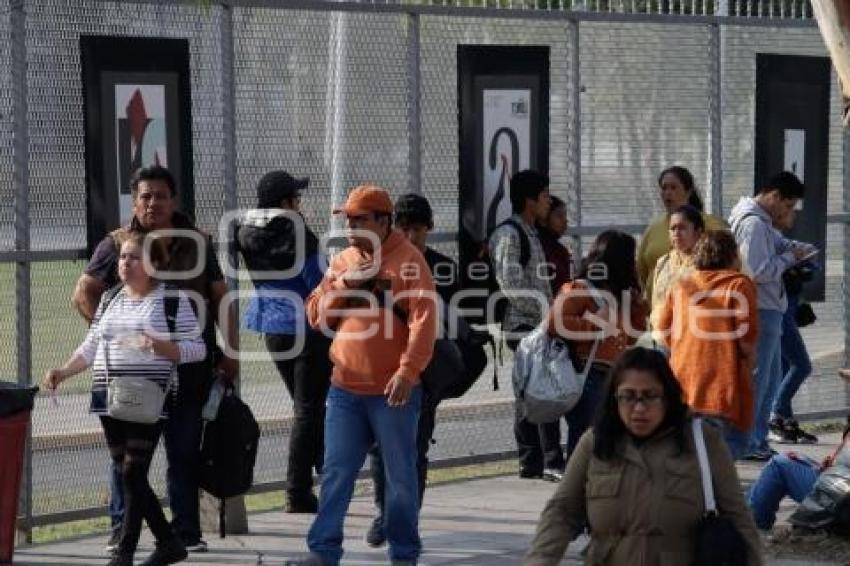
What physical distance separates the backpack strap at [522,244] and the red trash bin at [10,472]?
11.7 ft

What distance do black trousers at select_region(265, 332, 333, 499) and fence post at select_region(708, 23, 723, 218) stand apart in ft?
14.9

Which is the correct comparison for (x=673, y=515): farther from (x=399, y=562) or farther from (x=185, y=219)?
(x=185, y=219)

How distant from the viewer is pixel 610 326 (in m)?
11.2

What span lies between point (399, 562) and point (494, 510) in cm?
207

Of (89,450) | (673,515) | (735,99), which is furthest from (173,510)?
(735,99)

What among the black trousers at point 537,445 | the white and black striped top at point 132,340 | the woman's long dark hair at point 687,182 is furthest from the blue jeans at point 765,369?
the white and black striped top at point 132,340

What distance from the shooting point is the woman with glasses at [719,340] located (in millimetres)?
10133

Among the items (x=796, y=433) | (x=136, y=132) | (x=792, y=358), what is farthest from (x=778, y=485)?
(x=796, y=433)

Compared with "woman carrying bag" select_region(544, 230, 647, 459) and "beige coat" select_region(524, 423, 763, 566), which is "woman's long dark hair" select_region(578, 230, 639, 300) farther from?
"beige coat" select_region(524, 423, 763, 566)

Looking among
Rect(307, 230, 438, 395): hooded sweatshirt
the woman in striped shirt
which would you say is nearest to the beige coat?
Rect(307, 230, 438, 395): hooded sweatshirt

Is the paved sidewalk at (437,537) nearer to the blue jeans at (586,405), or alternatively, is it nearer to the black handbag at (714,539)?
the blue jeans at (586,405)

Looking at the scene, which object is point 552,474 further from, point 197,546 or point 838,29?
point 838,29

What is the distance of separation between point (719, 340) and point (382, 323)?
1842mm

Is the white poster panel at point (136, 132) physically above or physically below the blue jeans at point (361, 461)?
above
